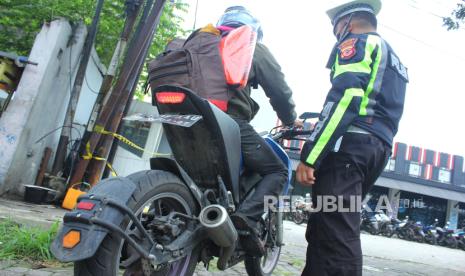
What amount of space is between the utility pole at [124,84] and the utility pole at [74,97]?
0.87m

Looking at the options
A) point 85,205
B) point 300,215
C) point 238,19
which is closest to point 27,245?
point 85,205

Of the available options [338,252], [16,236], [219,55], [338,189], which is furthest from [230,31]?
[16,236]

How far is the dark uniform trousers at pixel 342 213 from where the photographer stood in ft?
6.85

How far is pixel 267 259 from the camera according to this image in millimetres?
3230

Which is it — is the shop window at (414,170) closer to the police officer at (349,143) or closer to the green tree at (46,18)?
the green tree at (46,18)

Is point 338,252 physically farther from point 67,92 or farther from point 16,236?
point 67,92

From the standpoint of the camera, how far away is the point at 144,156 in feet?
42.4

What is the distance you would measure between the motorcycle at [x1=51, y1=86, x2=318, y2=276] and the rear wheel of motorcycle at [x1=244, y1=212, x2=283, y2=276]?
385 millimetres

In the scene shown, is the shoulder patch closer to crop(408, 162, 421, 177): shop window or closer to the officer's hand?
the officer's hand

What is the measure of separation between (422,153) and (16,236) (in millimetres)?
26394

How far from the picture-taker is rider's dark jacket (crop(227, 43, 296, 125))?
97.7 inches

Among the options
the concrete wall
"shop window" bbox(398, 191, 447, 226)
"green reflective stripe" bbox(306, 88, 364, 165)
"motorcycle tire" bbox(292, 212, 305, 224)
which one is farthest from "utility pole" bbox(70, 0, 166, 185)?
"shop window" bbox(398, 191, 447, 226)

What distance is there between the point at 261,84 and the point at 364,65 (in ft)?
2.41

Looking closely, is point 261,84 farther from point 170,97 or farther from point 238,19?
point 170,97
